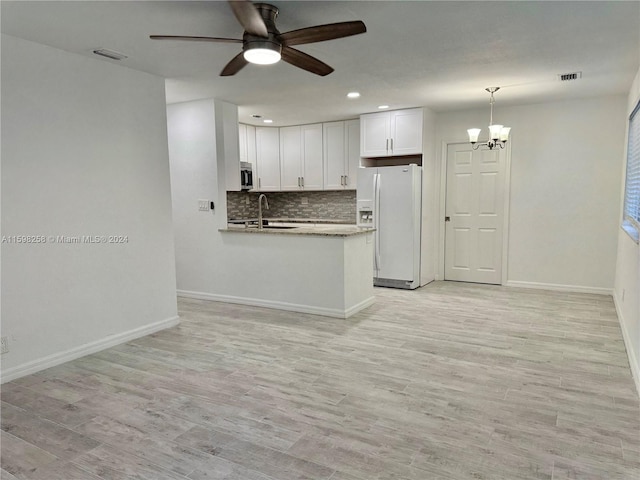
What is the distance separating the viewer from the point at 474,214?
6.08 meters

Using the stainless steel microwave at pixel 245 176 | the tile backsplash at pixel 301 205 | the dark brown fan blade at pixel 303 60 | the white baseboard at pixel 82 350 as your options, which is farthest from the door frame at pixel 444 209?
the white baseboard at pixel 82 350

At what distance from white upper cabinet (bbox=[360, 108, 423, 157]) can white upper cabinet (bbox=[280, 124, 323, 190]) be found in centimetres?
98

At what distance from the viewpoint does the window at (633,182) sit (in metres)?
3.71

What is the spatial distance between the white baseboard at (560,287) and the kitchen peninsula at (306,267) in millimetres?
2310

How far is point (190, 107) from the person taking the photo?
16.7 ft

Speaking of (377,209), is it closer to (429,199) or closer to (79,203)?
(429,199)

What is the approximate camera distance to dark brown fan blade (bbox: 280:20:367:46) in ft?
7.39

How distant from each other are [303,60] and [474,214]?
4118 millimetres

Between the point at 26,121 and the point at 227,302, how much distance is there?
9.46ft

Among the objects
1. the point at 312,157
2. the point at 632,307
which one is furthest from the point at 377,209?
the point at 632,307

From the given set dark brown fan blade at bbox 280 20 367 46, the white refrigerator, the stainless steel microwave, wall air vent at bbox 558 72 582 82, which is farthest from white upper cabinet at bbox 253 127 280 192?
dark brown fan blade at bbox 280 20 367 46

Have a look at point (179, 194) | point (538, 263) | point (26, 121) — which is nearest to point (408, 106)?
point (538, 263)

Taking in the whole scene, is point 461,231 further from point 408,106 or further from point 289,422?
point 289,422

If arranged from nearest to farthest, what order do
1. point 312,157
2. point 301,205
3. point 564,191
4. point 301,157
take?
point 564,191 → point 312,157 → point 301,157 → point 301,205
